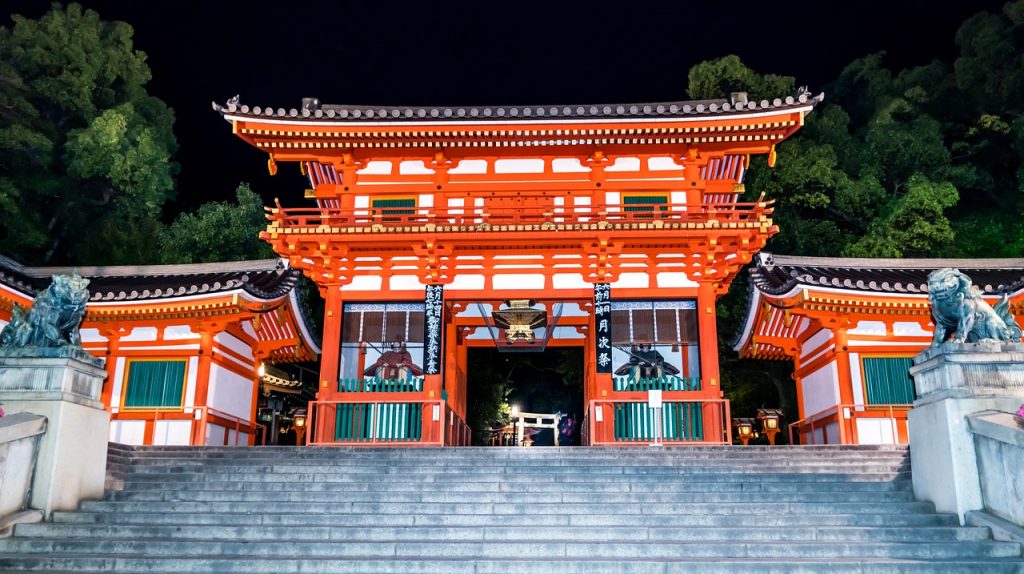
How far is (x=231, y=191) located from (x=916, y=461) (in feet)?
147

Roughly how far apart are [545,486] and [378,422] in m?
6.75

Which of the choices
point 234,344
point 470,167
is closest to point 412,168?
point 470,167

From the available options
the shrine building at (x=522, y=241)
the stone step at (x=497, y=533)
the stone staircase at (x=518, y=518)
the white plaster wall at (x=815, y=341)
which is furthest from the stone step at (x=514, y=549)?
the white plaster wall at (x=815, y=341)

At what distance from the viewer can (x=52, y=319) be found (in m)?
9.01

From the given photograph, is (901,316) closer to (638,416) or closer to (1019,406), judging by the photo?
(638,416)

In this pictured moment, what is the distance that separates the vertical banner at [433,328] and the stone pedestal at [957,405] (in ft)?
31.3

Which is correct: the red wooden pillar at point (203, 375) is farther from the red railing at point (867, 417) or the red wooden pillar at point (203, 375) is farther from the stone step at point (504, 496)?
the red railing at point (867, 417)

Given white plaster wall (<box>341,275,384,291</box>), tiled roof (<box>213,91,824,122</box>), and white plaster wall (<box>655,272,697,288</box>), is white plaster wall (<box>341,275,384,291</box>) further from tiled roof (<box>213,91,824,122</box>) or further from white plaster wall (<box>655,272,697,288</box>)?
white plaster wall (<box>655,272,697,288</box>)

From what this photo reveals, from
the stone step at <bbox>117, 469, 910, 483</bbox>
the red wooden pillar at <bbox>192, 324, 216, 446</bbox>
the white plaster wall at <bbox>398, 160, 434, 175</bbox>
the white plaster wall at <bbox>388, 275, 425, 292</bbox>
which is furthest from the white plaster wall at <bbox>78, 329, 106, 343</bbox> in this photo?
the stone step at <bbox>117, 469, 910, 483</bbox>

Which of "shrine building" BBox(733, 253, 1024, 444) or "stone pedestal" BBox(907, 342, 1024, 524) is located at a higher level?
"shrine building" BBox(733, 253, 1024, 444)

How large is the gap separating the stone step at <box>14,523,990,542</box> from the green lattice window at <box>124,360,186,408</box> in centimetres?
950

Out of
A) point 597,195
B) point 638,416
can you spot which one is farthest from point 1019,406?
point 597,195

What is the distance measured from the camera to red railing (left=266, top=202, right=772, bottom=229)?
627 inches

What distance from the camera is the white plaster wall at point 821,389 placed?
17.1 meters
